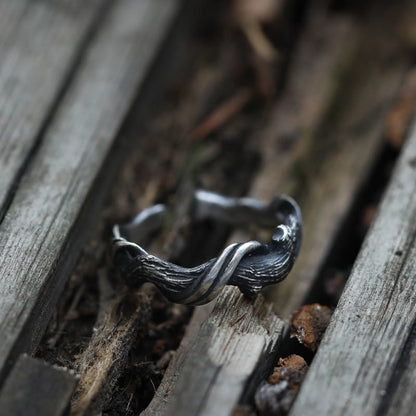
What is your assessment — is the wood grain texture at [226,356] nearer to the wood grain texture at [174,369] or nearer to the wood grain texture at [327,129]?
the wood grain texture at [174,369]

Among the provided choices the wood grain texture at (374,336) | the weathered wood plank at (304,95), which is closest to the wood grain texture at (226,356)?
the wood grain texture at (374,336)

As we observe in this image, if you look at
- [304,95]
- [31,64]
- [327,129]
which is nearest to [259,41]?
[304,95]

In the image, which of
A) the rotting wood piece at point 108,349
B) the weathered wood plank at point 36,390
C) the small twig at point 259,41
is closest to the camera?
the weathered wood plank at point 36,390

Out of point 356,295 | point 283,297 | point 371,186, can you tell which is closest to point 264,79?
point 371,186

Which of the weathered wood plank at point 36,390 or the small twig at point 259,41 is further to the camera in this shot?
the small twig at point 259,41

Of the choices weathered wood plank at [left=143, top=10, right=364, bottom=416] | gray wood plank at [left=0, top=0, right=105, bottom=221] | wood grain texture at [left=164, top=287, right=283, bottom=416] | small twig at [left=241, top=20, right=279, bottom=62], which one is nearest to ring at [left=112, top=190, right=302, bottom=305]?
wood grain texture at [left=164, top=287, right=283, bottom=416]

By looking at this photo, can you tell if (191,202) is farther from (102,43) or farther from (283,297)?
(102,43)

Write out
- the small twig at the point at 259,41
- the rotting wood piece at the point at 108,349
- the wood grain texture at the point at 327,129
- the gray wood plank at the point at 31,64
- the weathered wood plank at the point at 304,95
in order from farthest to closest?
the small twig at the point at 259,41, the weathered wood plank at the point at 304,95, the wood grain texture at the point at 327,129, the gray wood plank at the point at 31,64, the rotting wood piece at the point at 108,349

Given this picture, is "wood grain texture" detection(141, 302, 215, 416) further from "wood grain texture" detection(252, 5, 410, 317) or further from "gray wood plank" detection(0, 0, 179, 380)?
"gray wood plank" detection(0, 0, 179, 380)
